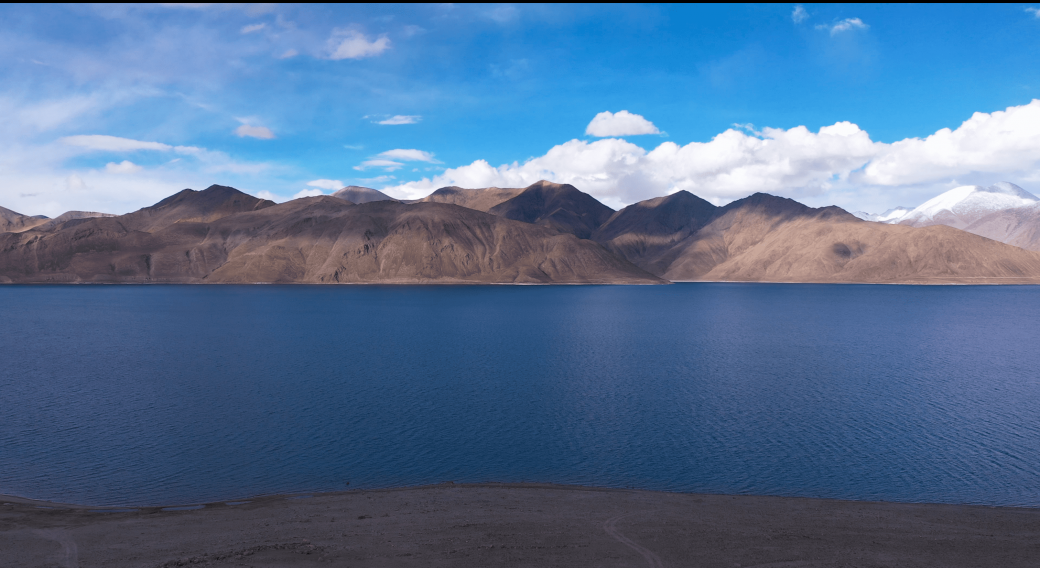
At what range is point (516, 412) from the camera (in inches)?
1459

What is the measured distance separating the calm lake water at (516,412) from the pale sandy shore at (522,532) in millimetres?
3127

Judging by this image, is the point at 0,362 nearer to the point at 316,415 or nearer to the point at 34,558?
the point at 316,415

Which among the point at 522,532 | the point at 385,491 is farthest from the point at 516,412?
the point at 522,532

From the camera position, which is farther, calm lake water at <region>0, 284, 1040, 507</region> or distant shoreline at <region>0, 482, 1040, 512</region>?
calm lake water at <region>0, 284, 1040, 507</region>

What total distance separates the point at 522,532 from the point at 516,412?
19339 millimetres

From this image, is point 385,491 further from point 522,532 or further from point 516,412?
point 516,412

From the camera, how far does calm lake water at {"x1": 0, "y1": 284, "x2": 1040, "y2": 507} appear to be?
25.6 metres

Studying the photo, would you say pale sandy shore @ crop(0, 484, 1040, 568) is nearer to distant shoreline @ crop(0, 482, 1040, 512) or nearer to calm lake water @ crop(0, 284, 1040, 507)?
distant shoreline @ crop(0, 482, 1040, 512)

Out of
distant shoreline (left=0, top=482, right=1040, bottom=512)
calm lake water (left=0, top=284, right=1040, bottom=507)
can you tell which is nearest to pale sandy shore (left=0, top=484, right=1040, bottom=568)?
distant shoreline (left=0, top=482, right=1040, bottom=512)

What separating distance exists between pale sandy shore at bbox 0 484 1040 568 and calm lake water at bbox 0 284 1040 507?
313 centimetres

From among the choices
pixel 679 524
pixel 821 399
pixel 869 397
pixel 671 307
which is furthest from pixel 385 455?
pixel 671 307

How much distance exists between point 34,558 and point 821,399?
134 ft

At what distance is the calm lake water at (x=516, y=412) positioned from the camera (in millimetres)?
25609

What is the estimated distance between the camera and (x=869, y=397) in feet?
136
